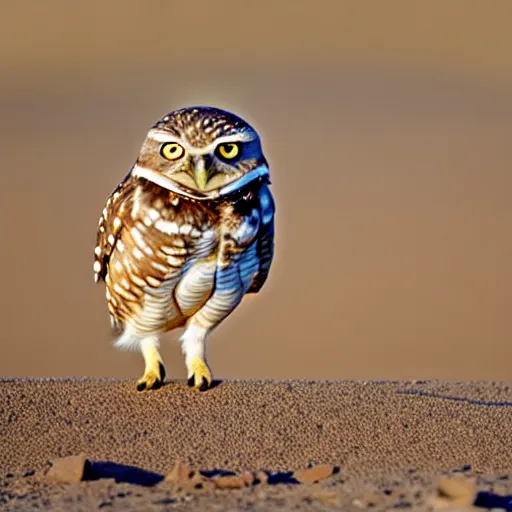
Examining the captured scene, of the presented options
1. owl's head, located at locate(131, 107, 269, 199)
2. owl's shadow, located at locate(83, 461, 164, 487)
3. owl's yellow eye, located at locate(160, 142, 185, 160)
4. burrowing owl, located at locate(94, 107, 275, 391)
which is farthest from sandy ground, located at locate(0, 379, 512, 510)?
owl's yellow eye, located at locate(160, 142, 185, 160)

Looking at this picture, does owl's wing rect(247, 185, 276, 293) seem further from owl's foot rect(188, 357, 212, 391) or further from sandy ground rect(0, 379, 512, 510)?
sandy ground rect(0, 379, 512, 510)

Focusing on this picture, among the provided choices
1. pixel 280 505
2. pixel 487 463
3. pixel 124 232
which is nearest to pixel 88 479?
pixel 280 505

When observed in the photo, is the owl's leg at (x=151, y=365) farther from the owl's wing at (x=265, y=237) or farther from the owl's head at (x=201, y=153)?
the owl's head at (x=201, y=153)

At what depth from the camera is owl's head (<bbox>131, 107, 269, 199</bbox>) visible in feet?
→ 21.1

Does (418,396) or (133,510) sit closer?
(133,510)

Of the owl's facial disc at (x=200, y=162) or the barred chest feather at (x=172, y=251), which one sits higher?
the owl's facial disc at (x=200, y=162)

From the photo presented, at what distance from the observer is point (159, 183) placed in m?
6.54

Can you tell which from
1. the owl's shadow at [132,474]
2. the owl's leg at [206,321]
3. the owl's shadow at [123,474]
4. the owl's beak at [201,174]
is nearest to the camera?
the owl's shadow at [132,474]

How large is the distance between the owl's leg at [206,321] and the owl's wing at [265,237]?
151 millimetres

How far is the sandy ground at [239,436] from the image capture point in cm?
546

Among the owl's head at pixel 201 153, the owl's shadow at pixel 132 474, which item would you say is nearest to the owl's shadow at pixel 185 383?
the owl's shadow at pixel 132 474

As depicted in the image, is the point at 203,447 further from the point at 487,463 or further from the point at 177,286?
the point at 487,463

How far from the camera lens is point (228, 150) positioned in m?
6.51

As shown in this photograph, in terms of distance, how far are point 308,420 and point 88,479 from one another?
4.65ft
